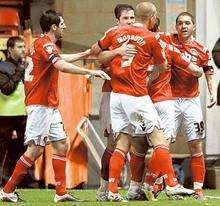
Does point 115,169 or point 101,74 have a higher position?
point 101,74

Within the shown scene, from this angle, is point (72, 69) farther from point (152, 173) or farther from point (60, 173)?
point (152, 173)

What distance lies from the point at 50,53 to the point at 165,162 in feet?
5.54

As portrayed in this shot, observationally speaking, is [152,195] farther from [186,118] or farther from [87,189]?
[87,189]

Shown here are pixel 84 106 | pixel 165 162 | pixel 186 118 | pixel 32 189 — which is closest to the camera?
pixel 165 162

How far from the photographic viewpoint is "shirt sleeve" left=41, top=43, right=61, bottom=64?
39.4 ft

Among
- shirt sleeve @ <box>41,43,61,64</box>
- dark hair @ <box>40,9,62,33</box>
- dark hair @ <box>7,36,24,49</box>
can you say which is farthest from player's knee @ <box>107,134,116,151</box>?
dark hair @ <box>7,36,24,49</box>

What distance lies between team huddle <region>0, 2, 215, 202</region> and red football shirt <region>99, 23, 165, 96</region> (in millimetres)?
11

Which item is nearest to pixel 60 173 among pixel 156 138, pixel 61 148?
pixel 61 148

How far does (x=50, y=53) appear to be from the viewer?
12.1 meters

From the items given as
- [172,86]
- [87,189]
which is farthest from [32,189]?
[172,86]

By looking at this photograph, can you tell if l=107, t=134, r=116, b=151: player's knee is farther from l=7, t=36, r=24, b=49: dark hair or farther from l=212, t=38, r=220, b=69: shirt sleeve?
l=212, t=38, r=220, b=69: shirt sleeve

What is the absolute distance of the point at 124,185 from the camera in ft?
51.8

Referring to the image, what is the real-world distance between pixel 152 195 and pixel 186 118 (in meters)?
1.21

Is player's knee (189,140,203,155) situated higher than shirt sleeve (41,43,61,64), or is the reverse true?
shirt sleeve (41,43,61,64)
